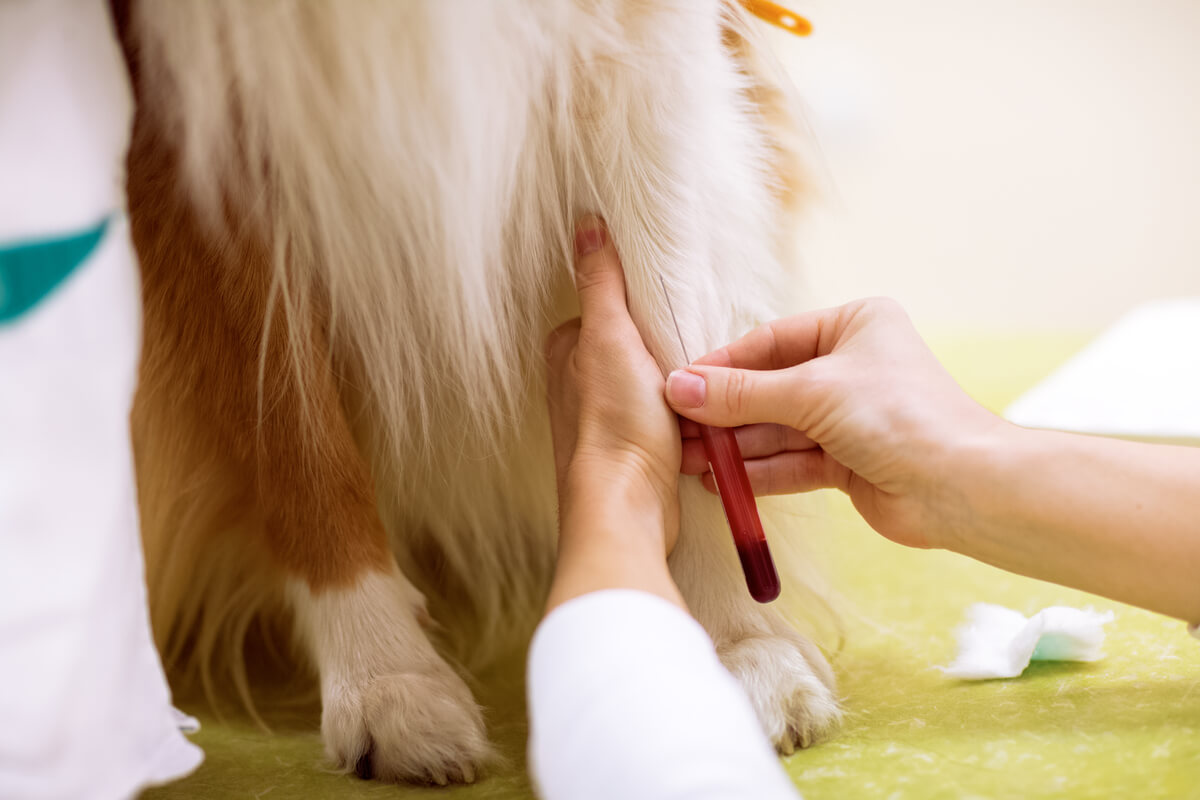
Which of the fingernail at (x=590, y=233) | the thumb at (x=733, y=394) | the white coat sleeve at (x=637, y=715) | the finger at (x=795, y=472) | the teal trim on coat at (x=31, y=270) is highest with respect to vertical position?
the teal trim on coat at (x=31, y=270)

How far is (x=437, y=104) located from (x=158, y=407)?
1.29 feet

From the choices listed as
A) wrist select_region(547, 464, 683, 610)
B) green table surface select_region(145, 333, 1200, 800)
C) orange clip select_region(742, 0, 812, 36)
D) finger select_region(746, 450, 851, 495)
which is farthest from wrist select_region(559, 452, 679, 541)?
orange clip select_region(742, 0, 812, 36)

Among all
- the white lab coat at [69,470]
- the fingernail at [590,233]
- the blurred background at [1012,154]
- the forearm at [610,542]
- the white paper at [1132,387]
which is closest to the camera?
the white lab coat at [69,470]

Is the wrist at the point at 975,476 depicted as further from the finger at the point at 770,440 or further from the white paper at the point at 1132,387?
the white paper at the point at 1132,387

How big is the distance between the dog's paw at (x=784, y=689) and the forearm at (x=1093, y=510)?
176mm

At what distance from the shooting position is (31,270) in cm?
59

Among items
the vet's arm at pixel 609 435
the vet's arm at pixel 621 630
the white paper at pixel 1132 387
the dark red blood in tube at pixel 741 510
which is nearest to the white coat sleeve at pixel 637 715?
the vet's arm at pixel 621 630

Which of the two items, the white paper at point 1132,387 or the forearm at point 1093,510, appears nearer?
the forearm at point 1093,510

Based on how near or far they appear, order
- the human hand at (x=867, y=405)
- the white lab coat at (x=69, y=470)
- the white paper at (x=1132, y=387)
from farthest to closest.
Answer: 1. the white paper at (x=1132, y=387)
2. the human hand at (x=867, y=405)
3. the white lab coat at (x=69, y=470)

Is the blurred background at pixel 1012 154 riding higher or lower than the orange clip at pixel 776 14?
lower

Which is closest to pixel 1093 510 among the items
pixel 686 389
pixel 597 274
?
pixel 686 389

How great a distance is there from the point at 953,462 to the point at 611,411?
0.27 metres

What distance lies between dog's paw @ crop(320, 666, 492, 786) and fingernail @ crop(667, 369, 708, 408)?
30cm

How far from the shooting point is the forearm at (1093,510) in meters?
0.76
